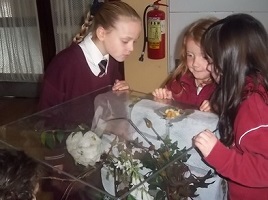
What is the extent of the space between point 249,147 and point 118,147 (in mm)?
426

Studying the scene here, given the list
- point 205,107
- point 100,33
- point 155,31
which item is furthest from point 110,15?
point 155,31

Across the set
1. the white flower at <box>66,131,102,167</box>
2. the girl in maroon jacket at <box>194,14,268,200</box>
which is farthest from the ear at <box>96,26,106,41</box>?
the girl in maroon jacket at <box>194,14,268,200</box>

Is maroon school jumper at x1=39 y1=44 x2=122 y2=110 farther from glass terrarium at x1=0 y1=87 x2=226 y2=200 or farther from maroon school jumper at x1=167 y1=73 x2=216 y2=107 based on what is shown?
maroon school jumper at x1=167 y1=73 x2=216 y2=107

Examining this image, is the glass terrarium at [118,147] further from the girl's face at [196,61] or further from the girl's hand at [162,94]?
the girl's face at [196,61]

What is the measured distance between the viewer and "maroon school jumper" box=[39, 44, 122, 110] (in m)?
1.49

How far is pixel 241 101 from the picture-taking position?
104 cm

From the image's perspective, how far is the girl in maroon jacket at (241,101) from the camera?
39.6 inches

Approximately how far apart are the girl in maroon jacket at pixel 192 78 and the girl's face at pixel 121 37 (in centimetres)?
21

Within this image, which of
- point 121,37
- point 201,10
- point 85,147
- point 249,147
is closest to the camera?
point 249,147

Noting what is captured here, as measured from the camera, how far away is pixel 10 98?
350 cm

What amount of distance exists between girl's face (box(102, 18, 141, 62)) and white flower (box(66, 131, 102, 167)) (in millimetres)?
397

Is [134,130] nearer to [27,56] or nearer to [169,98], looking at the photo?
[169,98]

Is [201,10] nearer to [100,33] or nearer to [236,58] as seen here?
[100,33]

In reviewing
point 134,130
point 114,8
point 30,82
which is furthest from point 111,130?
point 30,82
